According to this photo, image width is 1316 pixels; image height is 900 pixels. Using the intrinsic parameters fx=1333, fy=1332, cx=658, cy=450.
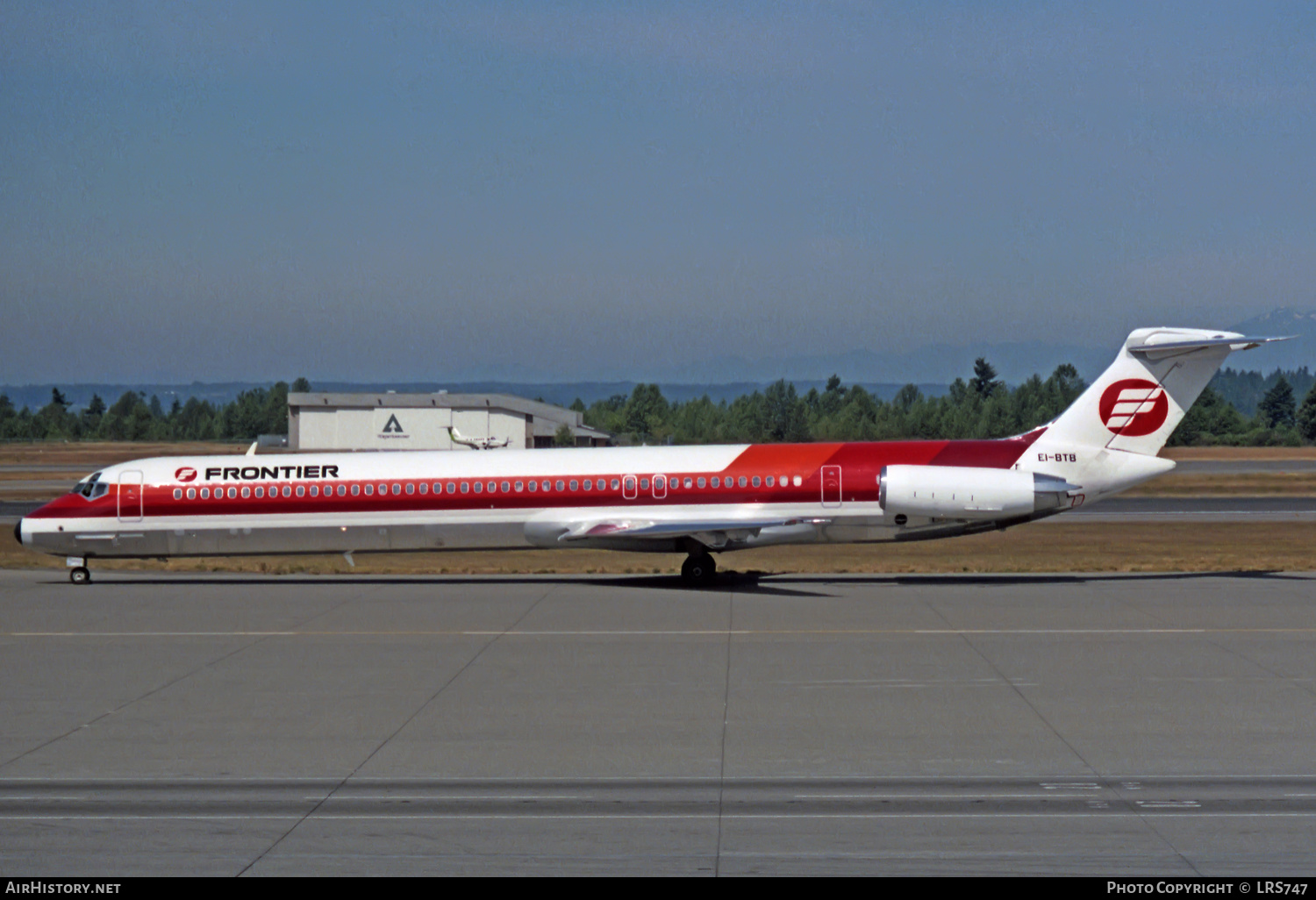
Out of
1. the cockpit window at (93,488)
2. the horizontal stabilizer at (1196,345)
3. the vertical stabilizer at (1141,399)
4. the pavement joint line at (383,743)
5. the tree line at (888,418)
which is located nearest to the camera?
the pavement joint line at (383,743)

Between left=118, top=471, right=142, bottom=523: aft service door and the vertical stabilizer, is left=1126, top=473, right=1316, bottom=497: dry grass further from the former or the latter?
left=118, top=471, right=142, bottom=523: aft service door

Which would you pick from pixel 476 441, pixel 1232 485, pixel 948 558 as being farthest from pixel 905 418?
pixel 948 558

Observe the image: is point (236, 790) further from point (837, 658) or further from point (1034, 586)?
point (1034, 586)

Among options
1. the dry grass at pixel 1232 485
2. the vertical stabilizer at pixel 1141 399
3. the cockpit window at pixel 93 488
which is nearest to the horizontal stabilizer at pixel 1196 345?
the vertical stabilizer at pixel 1141 399

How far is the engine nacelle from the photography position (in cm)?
2784

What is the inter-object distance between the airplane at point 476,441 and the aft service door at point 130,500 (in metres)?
49.4

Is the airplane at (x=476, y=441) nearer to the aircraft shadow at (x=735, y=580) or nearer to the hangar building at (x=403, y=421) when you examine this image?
the hangar building at (x=403, y=421)

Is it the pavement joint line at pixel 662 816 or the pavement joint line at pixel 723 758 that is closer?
the pavement joint line at pixel 723 758

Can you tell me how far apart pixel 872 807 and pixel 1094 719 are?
461cm

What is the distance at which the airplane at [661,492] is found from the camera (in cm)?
2838

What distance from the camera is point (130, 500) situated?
2981cm

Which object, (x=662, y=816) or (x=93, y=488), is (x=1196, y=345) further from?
(x=93, y=488)

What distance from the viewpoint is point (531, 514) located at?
29.1 metres
